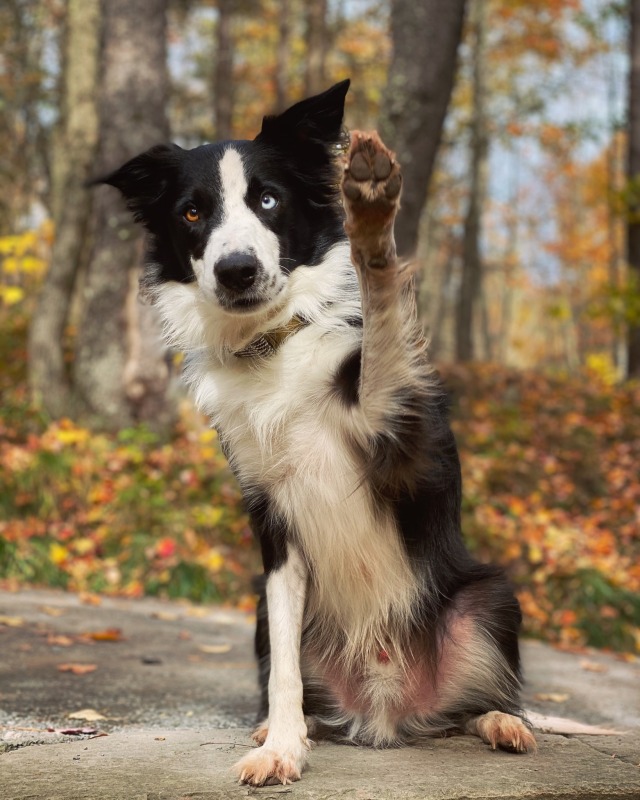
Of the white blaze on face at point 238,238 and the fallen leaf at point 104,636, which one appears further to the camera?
the fallen leaf at point 104,636

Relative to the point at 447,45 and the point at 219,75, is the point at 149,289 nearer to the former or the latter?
the point at 447,45

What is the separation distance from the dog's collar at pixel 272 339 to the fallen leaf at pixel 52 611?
280cm

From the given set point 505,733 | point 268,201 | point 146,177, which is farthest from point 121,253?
point 505,733

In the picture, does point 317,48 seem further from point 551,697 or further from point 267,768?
point 267,768

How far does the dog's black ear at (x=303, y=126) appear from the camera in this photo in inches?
130

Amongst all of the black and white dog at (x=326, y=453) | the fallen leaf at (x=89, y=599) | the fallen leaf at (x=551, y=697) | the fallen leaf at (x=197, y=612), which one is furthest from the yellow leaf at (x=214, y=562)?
the black and white dog at (x=326, y=453)

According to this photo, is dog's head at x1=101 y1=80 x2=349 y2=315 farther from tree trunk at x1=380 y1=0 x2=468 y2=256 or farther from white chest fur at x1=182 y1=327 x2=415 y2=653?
tree trunk at x1=380 y1=0 x2=468 y2=256

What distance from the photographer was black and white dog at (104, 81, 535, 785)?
286cm

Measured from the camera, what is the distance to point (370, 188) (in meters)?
2.44

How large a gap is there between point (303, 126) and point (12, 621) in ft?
10.2

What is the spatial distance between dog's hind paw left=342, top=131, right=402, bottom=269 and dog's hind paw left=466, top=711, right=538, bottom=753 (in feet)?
5.26

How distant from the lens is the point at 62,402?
8.26 meters

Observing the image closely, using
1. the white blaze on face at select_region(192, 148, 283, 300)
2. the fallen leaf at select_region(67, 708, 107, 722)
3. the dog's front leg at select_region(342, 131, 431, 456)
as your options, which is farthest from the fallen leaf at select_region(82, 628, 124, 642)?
the dog's front leg at select_region(342, 131, 431, 456)

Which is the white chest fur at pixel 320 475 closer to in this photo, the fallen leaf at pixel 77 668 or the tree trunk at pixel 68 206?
the fallen leaf at pixel 77 668
